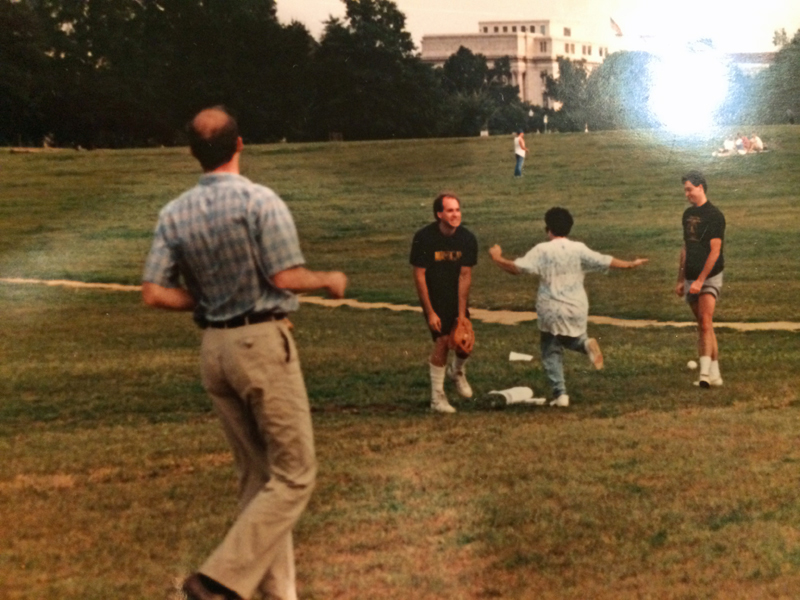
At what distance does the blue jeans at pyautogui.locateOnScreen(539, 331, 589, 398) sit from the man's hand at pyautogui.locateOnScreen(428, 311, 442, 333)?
2.53 ft

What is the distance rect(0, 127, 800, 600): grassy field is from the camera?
18.8 feet

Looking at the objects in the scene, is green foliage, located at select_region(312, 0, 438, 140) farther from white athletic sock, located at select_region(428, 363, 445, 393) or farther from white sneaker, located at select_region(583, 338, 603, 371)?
white sneaker, located at select_region(583, 338, 603, 371)

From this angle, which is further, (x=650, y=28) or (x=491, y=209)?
(x=491, y=209)

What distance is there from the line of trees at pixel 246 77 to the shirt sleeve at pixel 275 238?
22.4 metres

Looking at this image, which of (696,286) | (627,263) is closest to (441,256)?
(627,263)

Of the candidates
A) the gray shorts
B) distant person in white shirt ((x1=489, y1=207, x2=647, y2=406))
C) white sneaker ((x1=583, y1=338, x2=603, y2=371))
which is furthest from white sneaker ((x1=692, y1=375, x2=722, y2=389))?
white sneaker ((x1=583, y1=338, x2=603, y2=371))

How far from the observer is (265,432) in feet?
16.3

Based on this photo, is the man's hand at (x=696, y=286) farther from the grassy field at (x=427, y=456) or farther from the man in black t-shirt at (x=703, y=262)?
the grassy field at (x=427, y=456)

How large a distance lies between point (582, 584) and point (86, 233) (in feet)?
89.9

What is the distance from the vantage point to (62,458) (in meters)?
8.66

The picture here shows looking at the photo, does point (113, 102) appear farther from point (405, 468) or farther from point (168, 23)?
point (405, 468)

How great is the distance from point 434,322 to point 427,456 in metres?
2.07

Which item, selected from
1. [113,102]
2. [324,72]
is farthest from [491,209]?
[113,102]

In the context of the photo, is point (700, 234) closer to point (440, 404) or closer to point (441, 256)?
point (441, 256)
